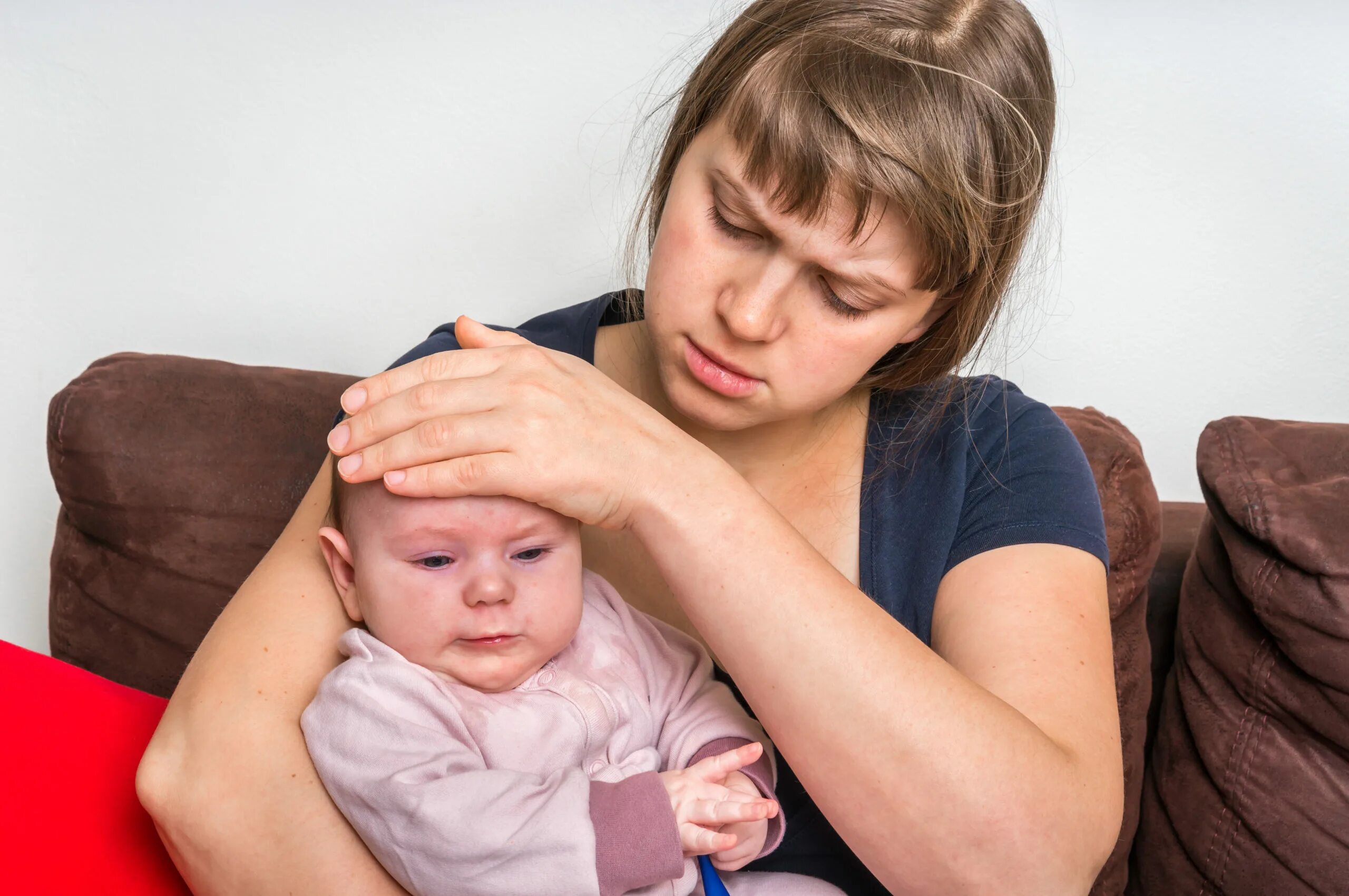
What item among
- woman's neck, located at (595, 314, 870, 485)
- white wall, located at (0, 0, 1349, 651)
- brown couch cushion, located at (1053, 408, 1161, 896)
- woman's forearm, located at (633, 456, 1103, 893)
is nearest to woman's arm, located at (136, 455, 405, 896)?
woman's forearm, located at (633, 456, 1103, 893)

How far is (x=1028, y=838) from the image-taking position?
1.03 metres

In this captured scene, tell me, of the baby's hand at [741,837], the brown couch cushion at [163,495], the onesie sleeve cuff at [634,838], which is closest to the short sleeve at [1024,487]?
the baby's hand at [741,837]

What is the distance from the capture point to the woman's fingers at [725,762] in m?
1.07

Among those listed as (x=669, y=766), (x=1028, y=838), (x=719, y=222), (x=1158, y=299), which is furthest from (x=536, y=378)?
(x=1158, y=299)

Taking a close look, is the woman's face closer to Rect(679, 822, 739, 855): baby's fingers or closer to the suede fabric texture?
Rect(679, 822, 739, 855): baby's fingers

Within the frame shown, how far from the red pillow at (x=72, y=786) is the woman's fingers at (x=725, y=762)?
609mm

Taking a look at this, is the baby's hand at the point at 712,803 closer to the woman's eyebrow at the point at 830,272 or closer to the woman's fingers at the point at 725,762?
the woman's fingers at the point at 725,762

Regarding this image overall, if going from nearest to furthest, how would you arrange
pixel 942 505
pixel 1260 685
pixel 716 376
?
pixel 716 376
pixel 942 505
pixel 1260 685

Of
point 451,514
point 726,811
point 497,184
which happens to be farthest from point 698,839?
point 497,184

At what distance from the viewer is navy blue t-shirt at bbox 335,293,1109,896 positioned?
1305 millimetres

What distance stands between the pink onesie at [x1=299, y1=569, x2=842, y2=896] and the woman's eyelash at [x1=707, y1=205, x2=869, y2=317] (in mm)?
449

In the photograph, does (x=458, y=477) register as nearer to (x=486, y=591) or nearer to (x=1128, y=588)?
(x=486, y=591)

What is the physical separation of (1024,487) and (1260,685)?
1.64ft

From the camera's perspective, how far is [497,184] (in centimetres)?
201
